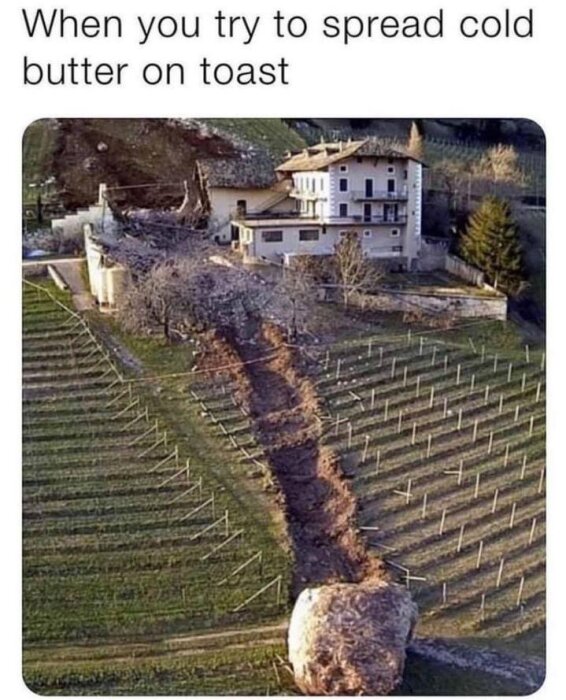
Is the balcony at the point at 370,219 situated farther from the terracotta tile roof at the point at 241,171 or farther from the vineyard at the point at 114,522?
the vineyard at the point at 114,522

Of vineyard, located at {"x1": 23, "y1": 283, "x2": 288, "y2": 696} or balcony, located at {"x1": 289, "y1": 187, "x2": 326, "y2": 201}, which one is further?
balcony, located at {"x1": 289, "y1": 187, "x2": 326, "y2": 201}

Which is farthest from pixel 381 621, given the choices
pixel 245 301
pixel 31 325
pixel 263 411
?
pixel 31 325

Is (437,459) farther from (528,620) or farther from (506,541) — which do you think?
(528,620)

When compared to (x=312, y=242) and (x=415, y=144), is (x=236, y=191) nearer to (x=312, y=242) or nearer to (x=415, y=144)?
(x=312, y=242)

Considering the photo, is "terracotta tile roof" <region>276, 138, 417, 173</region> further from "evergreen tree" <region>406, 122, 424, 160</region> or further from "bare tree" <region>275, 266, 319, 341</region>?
"bare tree" <region>275, 266, 319, 341</region>

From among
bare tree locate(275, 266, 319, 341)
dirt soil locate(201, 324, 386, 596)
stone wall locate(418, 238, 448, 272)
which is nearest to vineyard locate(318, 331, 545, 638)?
dirt soil locate(201, 324, 386, 596)

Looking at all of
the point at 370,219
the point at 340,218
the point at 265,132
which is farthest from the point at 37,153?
the point at 370,219
